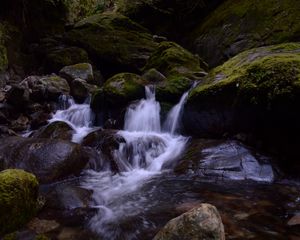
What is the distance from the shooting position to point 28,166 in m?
6.05

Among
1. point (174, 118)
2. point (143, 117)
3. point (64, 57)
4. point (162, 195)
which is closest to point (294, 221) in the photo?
point (162, 195)

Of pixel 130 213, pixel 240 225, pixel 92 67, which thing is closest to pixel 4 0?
pixel 92 67

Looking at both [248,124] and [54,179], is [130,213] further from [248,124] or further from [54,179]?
[248,124]

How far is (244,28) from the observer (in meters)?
10.7

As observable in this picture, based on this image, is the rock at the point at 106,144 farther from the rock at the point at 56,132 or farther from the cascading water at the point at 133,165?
the rock at the point at 56,132

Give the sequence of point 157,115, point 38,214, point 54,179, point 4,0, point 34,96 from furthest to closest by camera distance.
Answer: point 4,0 → point 34,96 → point 157,115 → point 54,179 → point 38,214

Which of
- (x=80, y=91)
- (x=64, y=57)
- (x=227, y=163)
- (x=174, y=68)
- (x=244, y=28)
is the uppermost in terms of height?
(x=244, y=28)

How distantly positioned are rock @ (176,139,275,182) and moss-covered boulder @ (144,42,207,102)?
2320mm

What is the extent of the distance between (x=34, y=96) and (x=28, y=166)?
455 cm

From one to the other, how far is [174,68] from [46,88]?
11.7 ft

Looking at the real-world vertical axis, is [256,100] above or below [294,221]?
above

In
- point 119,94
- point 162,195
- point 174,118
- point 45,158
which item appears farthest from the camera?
point 119,94

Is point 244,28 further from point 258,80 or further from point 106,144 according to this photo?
point 106,144

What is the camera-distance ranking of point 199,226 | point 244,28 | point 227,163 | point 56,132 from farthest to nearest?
1. point 244,28
2. point 56,132
3. point 227,163
4. point 199,226
